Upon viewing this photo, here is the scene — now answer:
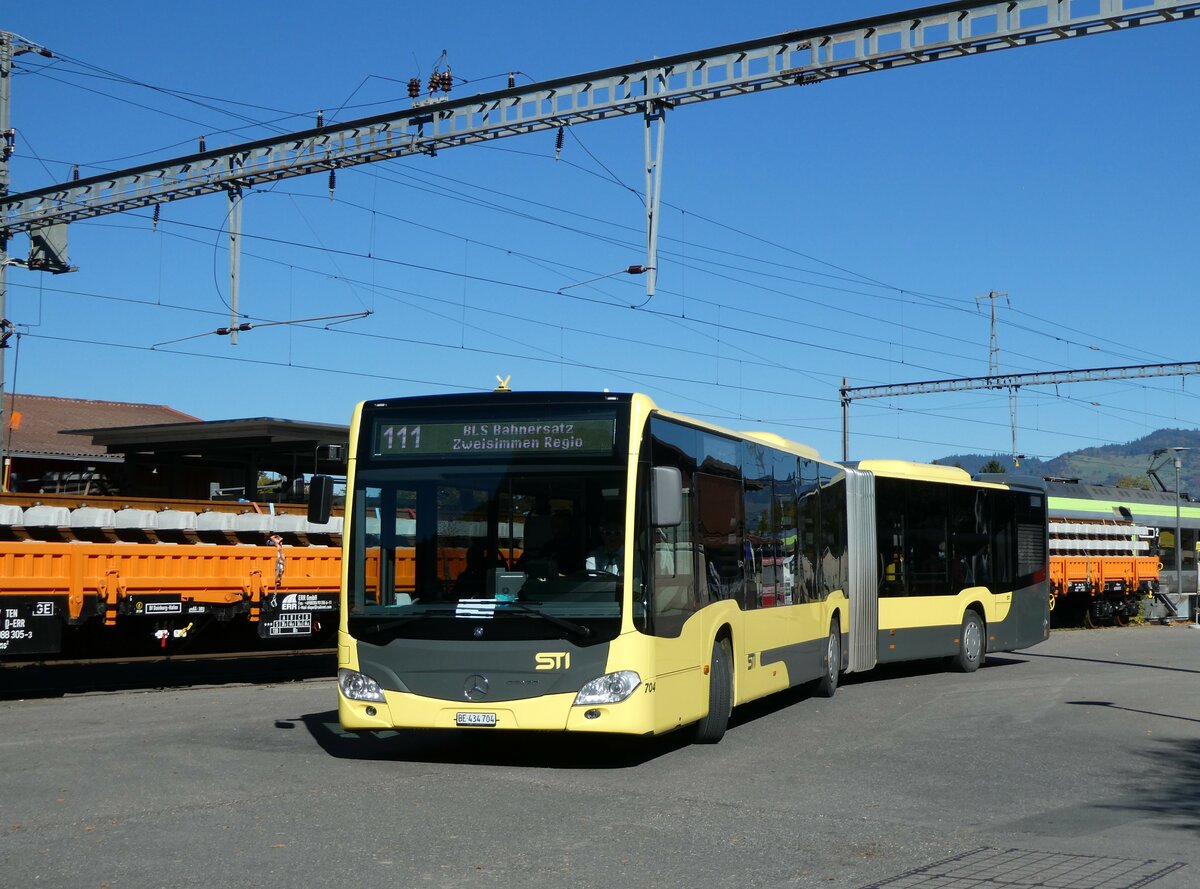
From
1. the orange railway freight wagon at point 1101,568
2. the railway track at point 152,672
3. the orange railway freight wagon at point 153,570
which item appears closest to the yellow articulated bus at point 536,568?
the orange railway freight wagon at point 153,570

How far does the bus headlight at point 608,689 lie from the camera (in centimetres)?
1085

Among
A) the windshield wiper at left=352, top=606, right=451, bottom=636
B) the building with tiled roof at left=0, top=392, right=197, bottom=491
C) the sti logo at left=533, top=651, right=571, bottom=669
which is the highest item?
the building with tiled roof at left=0, top=392, right=197, bottom=491

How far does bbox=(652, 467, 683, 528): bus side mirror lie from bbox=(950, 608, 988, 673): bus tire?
11934 mm

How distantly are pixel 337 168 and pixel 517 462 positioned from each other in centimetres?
981

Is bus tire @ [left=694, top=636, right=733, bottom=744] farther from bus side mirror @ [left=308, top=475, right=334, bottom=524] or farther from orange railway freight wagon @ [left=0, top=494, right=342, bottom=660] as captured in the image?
orange railway freight wagon @ [left=0, top=494, right=342, bottom=660]

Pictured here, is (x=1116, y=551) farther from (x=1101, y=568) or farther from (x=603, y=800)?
(x=603, y=800)

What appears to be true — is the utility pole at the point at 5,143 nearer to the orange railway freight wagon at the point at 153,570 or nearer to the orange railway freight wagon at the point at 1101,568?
the orange railway freight wagon at the point at 153,570

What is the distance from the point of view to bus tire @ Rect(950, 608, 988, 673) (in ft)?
71.9

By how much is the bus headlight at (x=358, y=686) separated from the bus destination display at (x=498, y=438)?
1759 millimetres

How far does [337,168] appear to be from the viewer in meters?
20.0

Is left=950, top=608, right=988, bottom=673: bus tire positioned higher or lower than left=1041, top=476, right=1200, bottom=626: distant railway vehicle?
lower

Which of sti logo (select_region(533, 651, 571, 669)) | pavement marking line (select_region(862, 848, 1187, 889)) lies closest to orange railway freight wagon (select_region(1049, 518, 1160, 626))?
sti logo (select_region(533, 651, 571, 669))

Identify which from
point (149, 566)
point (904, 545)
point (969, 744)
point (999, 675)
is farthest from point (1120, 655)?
point (149, 566)

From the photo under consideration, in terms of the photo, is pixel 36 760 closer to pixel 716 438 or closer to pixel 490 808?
pixel 490 808
